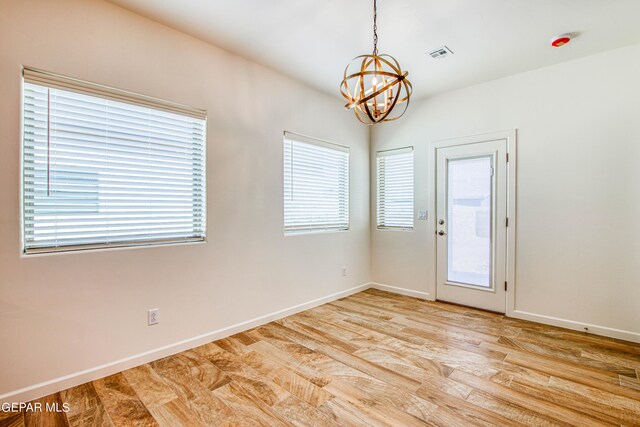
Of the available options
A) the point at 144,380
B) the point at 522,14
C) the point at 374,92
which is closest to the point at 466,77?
the point at 522,14

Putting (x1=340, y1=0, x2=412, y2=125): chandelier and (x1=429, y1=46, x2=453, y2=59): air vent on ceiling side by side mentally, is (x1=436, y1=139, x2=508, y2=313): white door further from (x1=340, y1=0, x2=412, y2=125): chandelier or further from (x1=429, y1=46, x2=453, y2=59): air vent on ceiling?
(x1=340, y1=0, x2=412, y2=125): chandelier

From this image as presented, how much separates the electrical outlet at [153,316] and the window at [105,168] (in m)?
0.55

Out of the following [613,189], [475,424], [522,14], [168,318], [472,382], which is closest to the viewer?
[475,424]

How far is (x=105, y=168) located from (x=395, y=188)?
350 cm

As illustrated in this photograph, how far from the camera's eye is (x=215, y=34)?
2.68m

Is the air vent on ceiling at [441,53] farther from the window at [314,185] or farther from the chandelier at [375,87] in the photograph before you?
the window at [314,185]

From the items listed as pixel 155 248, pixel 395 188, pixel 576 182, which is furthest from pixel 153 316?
pixel 576 182

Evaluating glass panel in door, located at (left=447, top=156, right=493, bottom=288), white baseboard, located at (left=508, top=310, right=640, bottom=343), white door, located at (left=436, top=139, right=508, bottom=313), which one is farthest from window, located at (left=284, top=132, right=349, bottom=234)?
white baseboard, located at (left=508, top=310, right=640, bottom=343)

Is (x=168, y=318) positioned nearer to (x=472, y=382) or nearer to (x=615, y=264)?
(x=472, y=382)

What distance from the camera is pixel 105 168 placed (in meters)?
2.29

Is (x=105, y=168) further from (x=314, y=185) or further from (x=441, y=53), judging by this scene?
(x=441, y=53)

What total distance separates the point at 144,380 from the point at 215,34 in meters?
2.82

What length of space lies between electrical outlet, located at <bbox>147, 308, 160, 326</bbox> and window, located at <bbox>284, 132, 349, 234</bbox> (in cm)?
151

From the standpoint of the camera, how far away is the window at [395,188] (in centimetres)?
436
